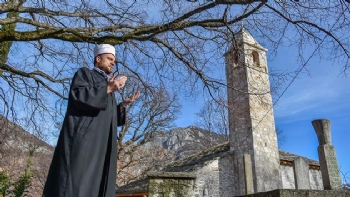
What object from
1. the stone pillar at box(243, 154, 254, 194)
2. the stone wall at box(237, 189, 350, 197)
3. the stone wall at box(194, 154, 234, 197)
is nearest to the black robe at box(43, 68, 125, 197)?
the stone wall at box(237, 189, 350, 197)

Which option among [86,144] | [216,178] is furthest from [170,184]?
[216,178]

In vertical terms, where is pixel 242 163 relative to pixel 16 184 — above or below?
above

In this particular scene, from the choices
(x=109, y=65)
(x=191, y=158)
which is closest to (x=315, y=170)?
(x=191, y=158)

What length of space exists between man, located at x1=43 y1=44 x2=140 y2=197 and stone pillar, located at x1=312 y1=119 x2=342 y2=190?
13.3ft

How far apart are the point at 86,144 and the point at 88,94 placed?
1.18 feet

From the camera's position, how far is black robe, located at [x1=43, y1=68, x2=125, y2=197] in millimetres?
2305

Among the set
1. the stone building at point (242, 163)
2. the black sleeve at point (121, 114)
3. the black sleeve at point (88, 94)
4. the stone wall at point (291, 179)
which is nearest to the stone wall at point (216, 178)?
the stone building at point (242, 163)

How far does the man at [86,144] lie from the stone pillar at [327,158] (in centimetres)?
407

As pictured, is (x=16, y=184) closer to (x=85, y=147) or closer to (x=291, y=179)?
(x=85, y=147)

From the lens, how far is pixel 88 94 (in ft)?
8.04

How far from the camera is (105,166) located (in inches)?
102

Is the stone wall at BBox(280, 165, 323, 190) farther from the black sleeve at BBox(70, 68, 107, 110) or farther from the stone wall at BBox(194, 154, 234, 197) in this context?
the black sleeve at BBox(70, 68, 107, 110)

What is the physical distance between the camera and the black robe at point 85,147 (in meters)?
2.30

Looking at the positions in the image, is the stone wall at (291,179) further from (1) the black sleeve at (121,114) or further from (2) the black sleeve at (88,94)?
(2) the black sleeve at (88,94)
